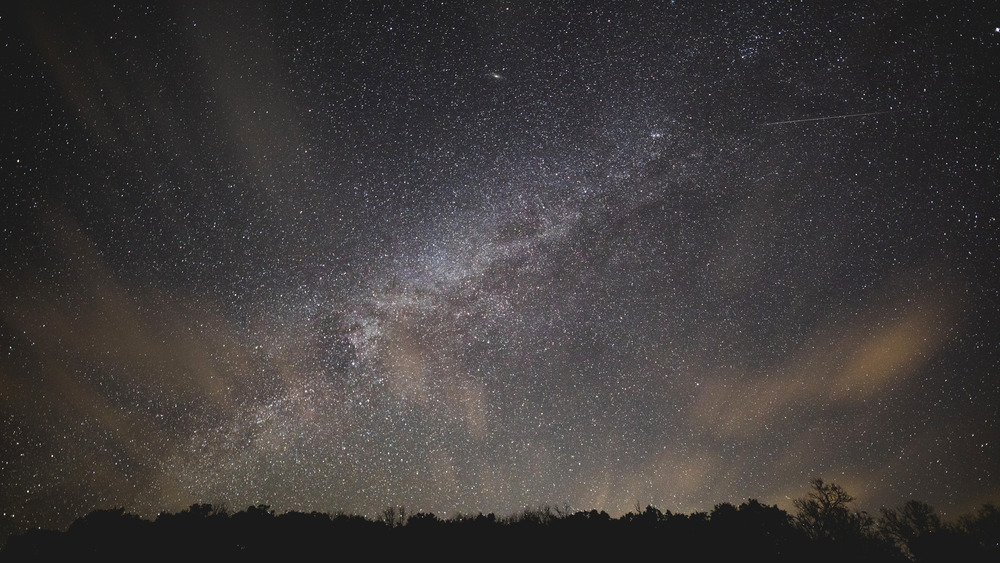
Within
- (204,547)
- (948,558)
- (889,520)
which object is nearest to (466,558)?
(204,547)

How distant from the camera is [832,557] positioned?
26531 millimetres

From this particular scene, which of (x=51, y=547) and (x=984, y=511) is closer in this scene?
(x=51, y=547)

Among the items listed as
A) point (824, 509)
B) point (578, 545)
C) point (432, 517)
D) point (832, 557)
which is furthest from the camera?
point (824, 509)

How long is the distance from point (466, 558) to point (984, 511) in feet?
132

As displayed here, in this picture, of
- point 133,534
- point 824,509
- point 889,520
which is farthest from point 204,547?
point 889,520

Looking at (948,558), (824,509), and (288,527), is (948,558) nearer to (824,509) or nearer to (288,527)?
(824,509)

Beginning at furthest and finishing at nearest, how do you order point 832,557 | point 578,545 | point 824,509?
point 824,509 → point 832,557 → point 578,545

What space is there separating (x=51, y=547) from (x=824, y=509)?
47924 millimetres

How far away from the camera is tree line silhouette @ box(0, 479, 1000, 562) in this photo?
77.1 feet

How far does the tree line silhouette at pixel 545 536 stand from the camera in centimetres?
2350

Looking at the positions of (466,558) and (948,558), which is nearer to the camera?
(466,558)

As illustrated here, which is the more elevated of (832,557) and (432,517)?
(432,517)

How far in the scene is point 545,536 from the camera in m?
26.2

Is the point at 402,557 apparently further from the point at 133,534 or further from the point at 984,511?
the point at 984,511
